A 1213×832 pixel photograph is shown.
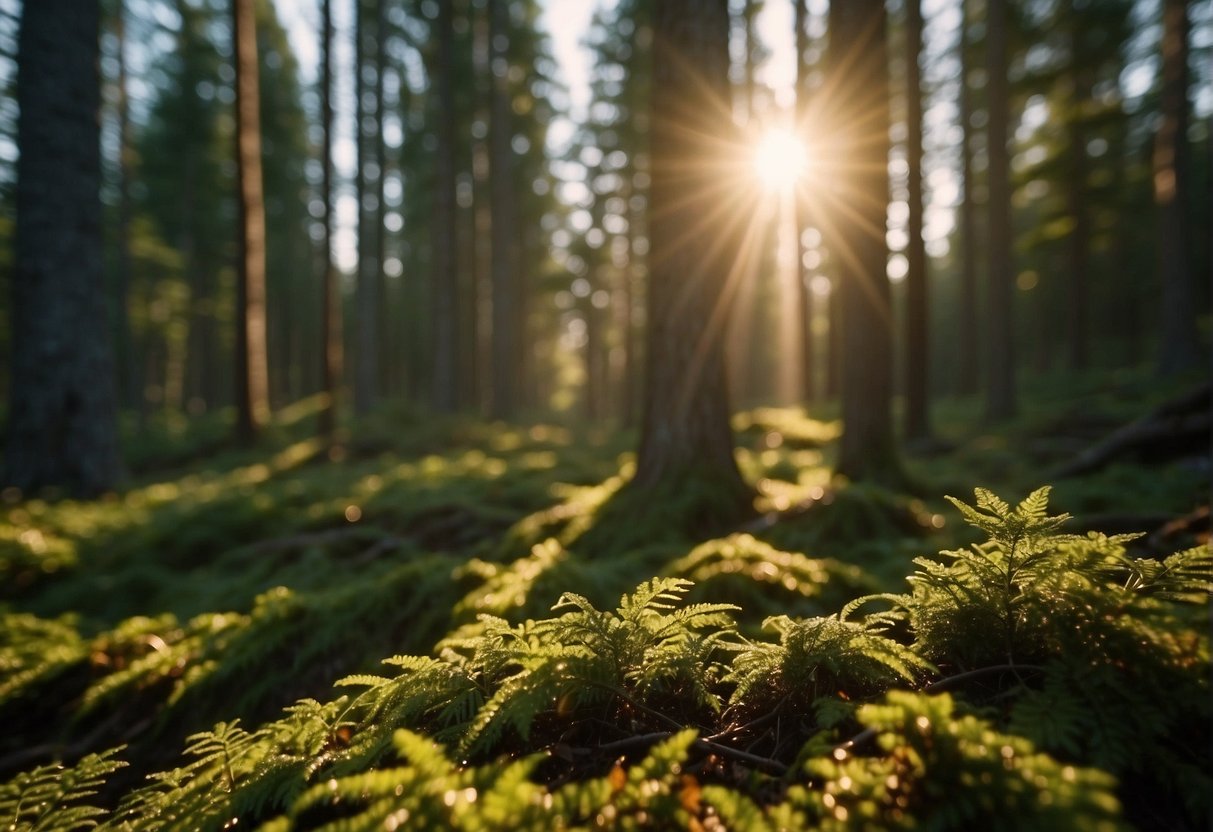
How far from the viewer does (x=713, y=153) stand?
494 centimetres

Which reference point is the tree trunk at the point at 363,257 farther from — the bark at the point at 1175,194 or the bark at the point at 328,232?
the bark at the point at 1175,194

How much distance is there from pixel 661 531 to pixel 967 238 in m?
17.2

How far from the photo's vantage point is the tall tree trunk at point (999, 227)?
459 inches

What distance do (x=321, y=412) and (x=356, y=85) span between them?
29.3ft

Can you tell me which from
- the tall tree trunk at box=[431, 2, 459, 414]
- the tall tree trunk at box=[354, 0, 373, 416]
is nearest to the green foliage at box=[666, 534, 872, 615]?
the tall tree trunk at box=[431, 2, 459, 414]

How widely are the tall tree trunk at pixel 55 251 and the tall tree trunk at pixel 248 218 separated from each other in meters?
4.77

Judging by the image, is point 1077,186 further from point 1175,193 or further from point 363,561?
point 363,561

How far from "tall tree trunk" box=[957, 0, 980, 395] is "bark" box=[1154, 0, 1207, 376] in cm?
383

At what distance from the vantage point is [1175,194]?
1317 cm

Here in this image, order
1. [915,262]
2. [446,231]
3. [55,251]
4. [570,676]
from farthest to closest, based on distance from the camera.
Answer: [446,231]
[915,262]
[55,251]
[570,676]

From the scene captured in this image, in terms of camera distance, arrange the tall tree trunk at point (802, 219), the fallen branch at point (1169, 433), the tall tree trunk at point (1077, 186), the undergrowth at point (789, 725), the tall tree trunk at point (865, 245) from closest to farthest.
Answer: the undergrowth at point (789, 725) → the fallen branch at point (1169, 433) → the tall tree trunk at point (865, 245) → the tall tree trunk at point (802, 219) → the tall tree trunk at point (1077, 186)

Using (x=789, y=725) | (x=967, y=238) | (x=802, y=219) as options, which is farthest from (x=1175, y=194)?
(x=789, y=725)

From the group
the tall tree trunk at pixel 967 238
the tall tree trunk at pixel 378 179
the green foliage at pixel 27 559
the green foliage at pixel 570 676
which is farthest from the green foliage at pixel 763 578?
the tall tree trunk at pixel 967 238

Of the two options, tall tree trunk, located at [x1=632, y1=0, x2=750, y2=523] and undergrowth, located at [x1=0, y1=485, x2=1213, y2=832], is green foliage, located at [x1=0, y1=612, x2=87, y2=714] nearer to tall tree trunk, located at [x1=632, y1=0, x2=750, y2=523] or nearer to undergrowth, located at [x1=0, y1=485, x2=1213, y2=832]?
undergrowth, located at [x1=0, y1=485, x2=1213, y2=832]
